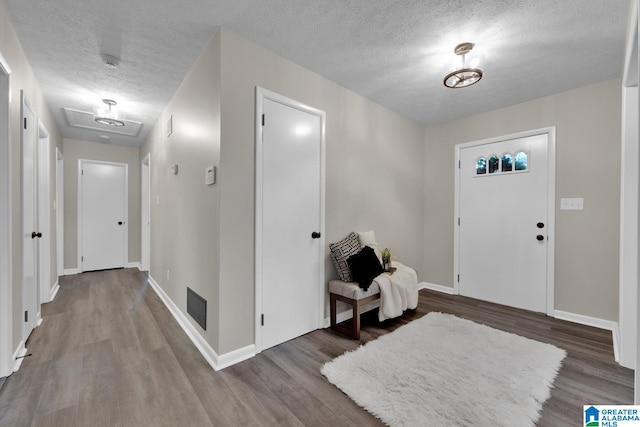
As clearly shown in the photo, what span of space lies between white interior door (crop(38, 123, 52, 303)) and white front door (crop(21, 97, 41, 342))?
0.53m

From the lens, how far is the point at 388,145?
3.63 m

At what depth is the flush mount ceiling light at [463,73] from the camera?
7.32 feet

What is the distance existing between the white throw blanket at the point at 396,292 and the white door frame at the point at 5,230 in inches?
109

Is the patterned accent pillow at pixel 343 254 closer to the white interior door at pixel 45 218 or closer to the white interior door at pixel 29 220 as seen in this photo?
the white interior door at pixel 29 220

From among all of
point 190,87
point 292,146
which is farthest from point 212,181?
point 190,87

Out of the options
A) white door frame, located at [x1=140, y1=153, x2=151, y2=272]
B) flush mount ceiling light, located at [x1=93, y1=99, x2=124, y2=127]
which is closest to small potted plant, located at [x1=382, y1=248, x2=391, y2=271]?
flush mount ceiling light, located at [x1=93, y1=99, x2=124, y2=127]

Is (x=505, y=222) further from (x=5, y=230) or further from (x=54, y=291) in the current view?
(x=54, y=291)

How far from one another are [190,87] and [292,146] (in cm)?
114

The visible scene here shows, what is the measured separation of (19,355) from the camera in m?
2.12

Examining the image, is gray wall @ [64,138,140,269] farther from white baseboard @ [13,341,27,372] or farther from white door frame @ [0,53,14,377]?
white door frame @ [0,53,14,377]

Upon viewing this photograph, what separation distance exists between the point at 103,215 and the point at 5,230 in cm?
398

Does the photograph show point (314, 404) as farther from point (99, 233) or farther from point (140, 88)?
point (99, 233)

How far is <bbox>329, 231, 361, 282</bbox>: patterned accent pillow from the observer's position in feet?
8.95

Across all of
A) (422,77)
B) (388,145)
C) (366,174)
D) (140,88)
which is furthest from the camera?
(388,145)
